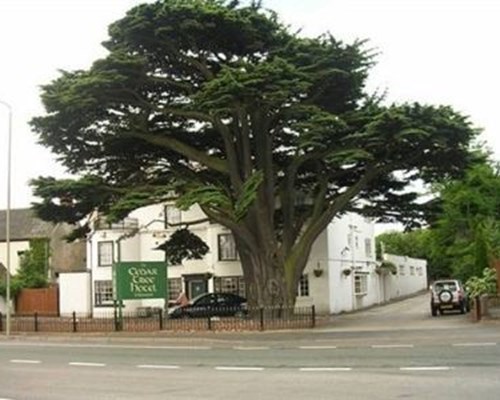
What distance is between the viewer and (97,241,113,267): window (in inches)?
2149

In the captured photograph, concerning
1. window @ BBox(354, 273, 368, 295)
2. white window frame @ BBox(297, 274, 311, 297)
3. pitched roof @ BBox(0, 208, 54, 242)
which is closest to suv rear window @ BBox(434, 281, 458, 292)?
A: white window frame @ BBox(297, 274, 311, 297)

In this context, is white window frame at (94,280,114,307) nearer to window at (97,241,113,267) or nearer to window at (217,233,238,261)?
window at (97,241,113,267)

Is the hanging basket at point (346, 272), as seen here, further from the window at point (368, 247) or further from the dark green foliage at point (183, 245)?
the dark green foliage at point (183, 245)

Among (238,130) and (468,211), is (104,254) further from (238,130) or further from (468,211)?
(468,211)

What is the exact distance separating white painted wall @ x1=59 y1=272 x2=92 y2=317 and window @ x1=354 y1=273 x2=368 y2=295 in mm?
17486

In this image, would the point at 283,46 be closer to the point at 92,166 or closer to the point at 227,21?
the point at 227,21

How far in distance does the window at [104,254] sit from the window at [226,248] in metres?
7.79

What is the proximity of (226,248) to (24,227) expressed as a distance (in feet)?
95.5

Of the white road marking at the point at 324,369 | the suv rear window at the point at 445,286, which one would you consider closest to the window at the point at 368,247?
the suv rear window at the point at 445,286

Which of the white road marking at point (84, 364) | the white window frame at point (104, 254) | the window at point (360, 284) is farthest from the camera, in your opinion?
the window at point (360, 284)

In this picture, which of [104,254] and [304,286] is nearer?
[304,286]

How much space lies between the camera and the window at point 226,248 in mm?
51312

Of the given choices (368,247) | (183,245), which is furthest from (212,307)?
(368,247)

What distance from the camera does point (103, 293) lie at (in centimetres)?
5416
